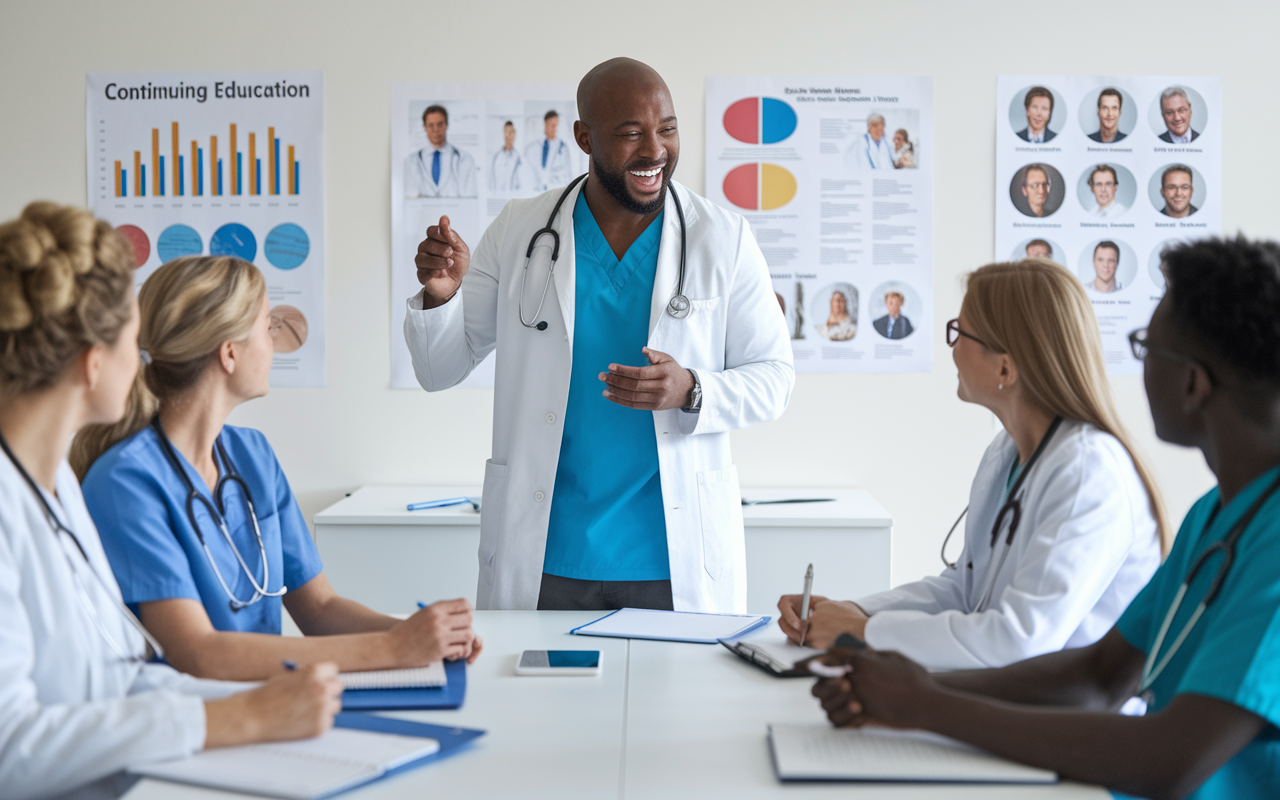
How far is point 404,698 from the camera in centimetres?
136

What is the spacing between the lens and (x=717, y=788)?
1.09 m

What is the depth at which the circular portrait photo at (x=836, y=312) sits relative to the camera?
3303mm

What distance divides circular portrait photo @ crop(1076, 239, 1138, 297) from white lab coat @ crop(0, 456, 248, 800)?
2.94 metres

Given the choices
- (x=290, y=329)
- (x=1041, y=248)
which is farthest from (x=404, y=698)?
(x=1041, y=248)

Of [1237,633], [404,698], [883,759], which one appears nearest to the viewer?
[1237,633]

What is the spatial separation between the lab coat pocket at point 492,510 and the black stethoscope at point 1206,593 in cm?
124

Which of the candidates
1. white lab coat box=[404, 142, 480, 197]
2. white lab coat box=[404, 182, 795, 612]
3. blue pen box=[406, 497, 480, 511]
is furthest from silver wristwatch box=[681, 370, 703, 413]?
white lab coat box=[404, 142, 480, 197]

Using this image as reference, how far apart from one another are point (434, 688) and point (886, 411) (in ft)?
7.35

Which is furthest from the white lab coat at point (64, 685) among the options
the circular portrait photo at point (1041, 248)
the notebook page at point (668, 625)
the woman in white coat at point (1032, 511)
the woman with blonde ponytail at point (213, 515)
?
the circular portrait photo at point (1041, 248)

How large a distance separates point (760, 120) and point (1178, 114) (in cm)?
134

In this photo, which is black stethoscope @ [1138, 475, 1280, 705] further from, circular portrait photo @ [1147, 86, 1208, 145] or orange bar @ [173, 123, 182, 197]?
orange bar @ [173, 123, 182, 197]

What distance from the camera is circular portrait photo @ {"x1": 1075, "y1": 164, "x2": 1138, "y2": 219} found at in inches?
129

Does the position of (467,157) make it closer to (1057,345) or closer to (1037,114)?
(1037,114)

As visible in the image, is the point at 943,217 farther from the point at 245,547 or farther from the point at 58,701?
the point at 58,701
